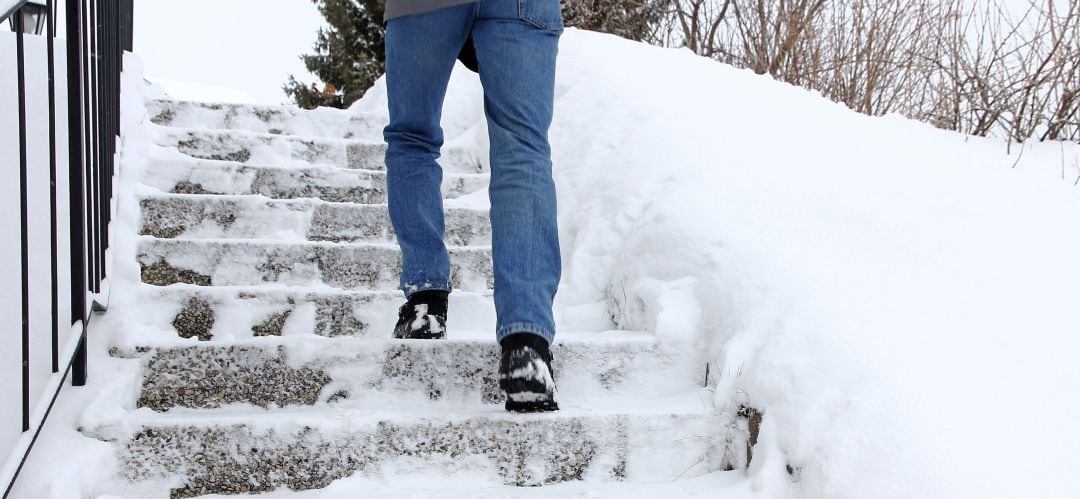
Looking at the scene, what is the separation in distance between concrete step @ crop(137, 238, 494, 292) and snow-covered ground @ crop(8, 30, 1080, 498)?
4.8 inches

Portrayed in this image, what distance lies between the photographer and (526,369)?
150 centimetres

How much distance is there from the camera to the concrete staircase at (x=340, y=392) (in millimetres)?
1469

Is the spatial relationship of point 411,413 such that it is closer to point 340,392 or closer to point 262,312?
point 340,392

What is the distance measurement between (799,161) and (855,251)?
479mm

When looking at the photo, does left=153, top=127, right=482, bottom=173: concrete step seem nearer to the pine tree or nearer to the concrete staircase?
the concrete staircase

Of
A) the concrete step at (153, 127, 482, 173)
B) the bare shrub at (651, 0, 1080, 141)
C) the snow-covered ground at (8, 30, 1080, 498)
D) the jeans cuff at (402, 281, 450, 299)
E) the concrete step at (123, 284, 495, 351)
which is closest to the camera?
the snow-covered ground at (8, 30, 1080, 498)

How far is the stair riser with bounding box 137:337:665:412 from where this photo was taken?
5.35 ft

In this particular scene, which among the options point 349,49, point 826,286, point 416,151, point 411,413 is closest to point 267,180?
point 416,151

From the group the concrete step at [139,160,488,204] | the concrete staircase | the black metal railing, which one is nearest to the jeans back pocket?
the concrete staircase

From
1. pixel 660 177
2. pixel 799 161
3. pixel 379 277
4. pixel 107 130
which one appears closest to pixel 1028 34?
pixel 799 161

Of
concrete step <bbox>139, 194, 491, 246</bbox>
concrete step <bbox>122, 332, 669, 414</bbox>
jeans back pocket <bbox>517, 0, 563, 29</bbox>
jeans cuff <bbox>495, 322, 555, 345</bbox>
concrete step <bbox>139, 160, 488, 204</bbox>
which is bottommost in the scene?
concrete step <bbox>122, 332, 669, 414</bbox>

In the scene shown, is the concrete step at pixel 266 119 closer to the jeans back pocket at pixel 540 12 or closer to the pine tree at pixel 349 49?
the jeans back pocket at pixel 540 12

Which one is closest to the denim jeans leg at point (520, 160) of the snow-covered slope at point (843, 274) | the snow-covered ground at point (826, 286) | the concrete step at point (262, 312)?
the snow-covered ground at point (826, 286)

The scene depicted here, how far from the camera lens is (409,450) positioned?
5.08ft
